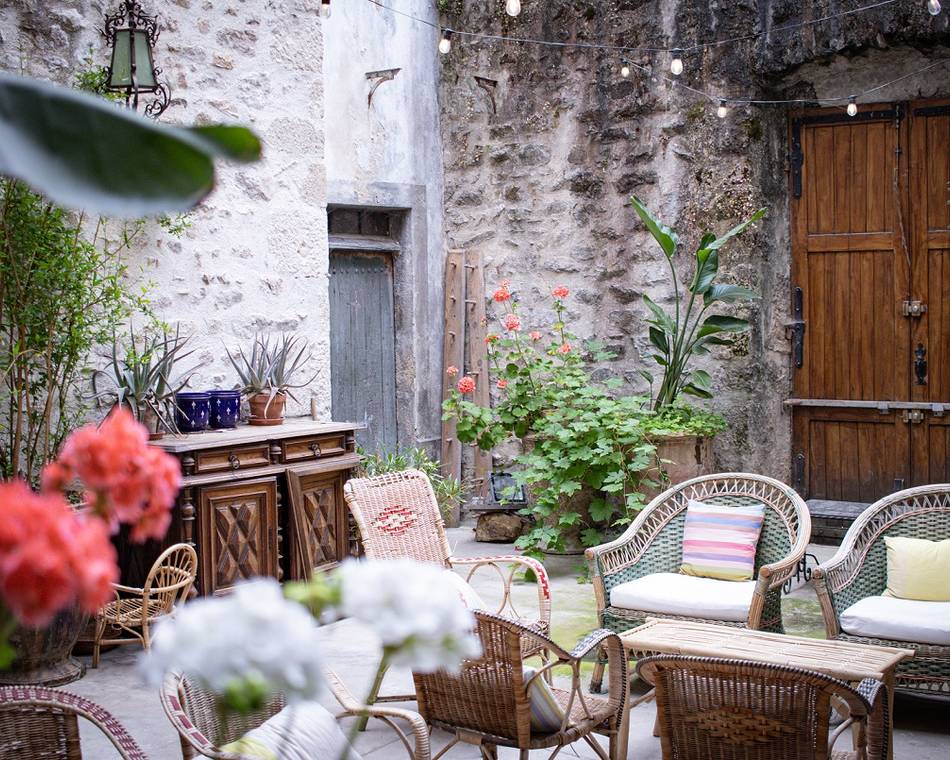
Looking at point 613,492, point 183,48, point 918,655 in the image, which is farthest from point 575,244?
point 918,655

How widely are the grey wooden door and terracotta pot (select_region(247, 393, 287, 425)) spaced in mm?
1773

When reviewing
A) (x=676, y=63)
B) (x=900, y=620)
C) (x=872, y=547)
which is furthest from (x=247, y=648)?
(x=676, y=63)

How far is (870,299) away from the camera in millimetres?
7258

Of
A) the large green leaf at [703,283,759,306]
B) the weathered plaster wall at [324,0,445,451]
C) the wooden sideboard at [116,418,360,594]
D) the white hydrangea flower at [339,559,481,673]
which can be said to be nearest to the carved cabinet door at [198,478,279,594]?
the wooden sideboard at [116,418,360,594]

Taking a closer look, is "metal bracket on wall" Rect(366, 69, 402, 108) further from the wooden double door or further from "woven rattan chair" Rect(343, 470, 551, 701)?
"woven rattan chair" Rect(343, 470, 551, 701)

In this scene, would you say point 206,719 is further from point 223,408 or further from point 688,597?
point 223,408

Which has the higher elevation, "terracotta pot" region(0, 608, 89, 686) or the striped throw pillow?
the striped throw pillow

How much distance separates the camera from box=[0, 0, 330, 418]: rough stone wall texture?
225 inches

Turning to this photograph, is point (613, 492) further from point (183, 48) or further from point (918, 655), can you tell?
point (183, 48)

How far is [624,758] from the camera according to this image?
12.4ft

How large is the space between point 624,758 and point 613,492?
288cm

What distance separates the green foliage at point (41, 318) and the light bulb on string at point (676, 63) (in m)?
3.64

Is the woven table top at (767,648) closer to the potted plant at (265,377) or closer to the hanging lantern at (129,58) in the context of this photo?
the potted plant at (265,377)

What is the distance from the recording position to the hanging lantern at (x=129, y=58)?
17.5 ft
